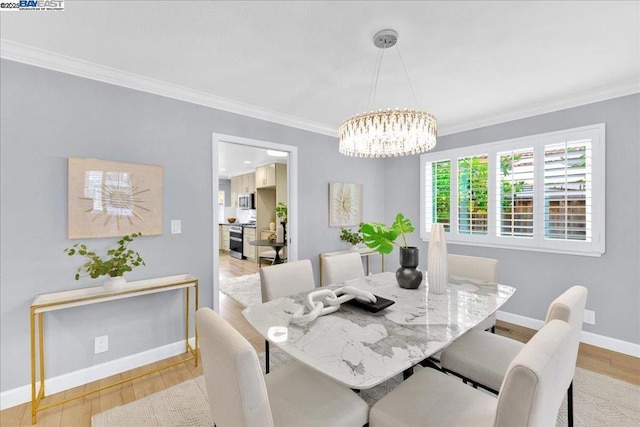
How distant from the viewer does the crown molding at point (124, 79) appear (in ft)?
6.30

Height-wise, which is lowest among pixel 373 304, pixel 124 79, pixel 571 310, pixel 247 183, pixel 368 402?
pixel 368 402

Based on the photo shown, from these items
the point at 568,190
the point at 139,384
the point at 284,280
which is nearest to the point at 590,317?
the point at 568,190

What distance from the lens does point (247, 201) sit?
7434 millimetres

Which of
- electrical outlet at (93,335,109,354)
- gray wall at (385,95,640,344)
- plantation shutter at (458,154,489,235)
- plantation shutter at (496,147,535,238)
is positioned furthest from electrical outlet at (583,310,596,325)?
electrical outlet at (93,335,109,354)

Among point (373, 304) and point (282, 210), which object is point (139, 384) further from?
point (282, 210)

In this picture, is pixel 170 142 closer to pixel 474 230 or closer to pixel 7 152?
pixel 7 152

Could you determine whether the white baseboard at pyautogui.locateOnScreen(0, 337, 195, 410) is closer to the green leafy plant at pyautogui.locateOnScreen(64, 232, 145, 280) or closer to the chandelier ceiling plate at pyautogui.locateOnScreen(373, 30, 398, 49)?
the green leafy plant at pyautogui.locateOnScreen(64, 232, 145, 280)

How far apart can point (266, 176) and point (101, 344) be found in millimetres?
4793

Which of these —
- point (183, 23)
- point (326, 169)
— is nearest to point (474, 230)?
point (326, 169)

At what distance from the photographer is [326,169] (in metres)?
3.79

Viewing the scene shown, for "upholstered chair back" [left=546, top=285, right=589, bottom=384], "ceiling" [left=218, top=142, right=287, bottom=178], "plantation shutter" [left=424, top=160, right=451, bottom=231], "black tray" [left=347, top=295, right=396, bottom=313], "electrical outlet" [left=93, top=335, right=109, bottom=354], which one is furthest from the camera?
"ceiling" [left=218, top=142, right=287, bottom=178]

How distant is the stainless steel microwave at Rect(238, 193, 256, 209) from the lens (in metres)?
7.27

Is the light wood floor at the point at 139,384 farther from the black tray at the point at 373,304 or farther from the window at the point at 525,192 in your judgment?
the black tray at the point at 373,304

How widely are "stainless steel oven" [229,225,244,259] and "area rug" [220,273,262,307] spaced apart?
2070 mm
